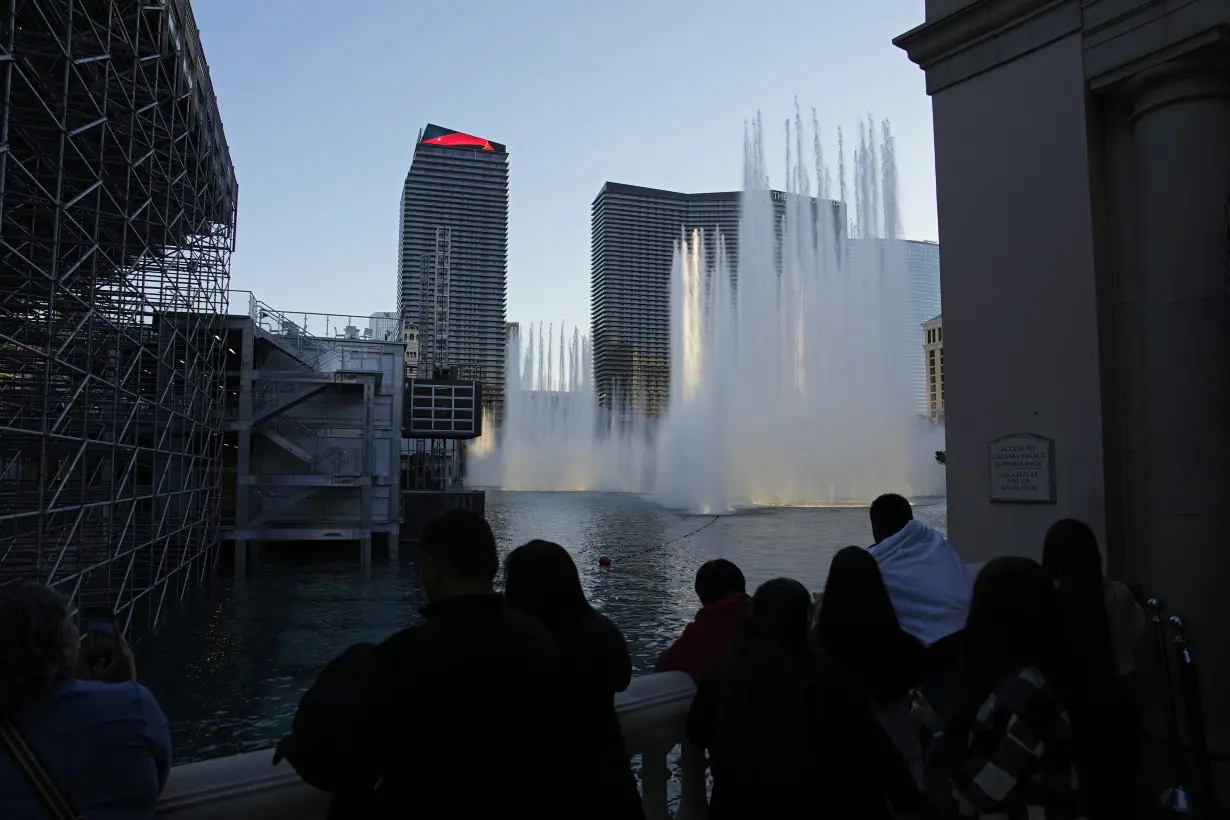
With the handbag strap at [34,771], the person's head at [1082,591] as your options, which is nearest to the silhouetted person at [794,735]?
the person's head at [1082,591]

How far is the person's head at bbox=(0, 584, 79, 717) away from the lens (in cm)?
198

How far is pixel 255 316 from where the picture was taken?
28.7m

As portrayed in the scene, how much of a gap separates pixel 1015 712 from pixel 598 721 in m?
1.19

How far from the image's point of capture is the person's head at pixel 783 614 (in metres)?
2.65

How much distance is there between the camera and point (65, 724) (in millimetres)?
2000

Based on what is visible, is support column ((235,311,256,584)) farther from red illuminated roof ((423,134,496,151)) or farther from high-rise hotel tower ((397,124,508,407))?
red illuminated roof ((423,134,496,151))

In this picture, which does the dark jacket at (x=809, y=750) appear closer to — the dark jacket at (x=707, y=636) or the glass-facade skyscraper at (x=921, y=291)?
the dark jacket at (x=707, y=636)

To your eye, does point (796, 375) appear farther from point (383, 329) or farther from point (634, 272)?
point (634, 272)

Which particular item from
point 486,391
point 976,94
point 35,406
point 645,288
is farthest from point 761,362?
point 645,288

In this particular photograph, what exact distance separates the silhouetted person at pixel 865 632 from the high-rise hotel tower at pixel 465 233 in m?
143

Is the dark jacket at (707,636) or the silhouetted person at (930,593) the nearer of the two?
the silhouetted person at (930,593)

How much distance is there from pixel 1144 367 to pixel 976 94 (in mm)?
2506

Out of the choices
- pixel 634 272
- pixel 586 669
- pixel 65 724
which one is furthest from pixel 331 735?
pixel 634 272

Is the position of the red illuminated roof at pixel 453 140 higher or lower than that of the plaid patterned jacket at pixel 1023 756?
higher
